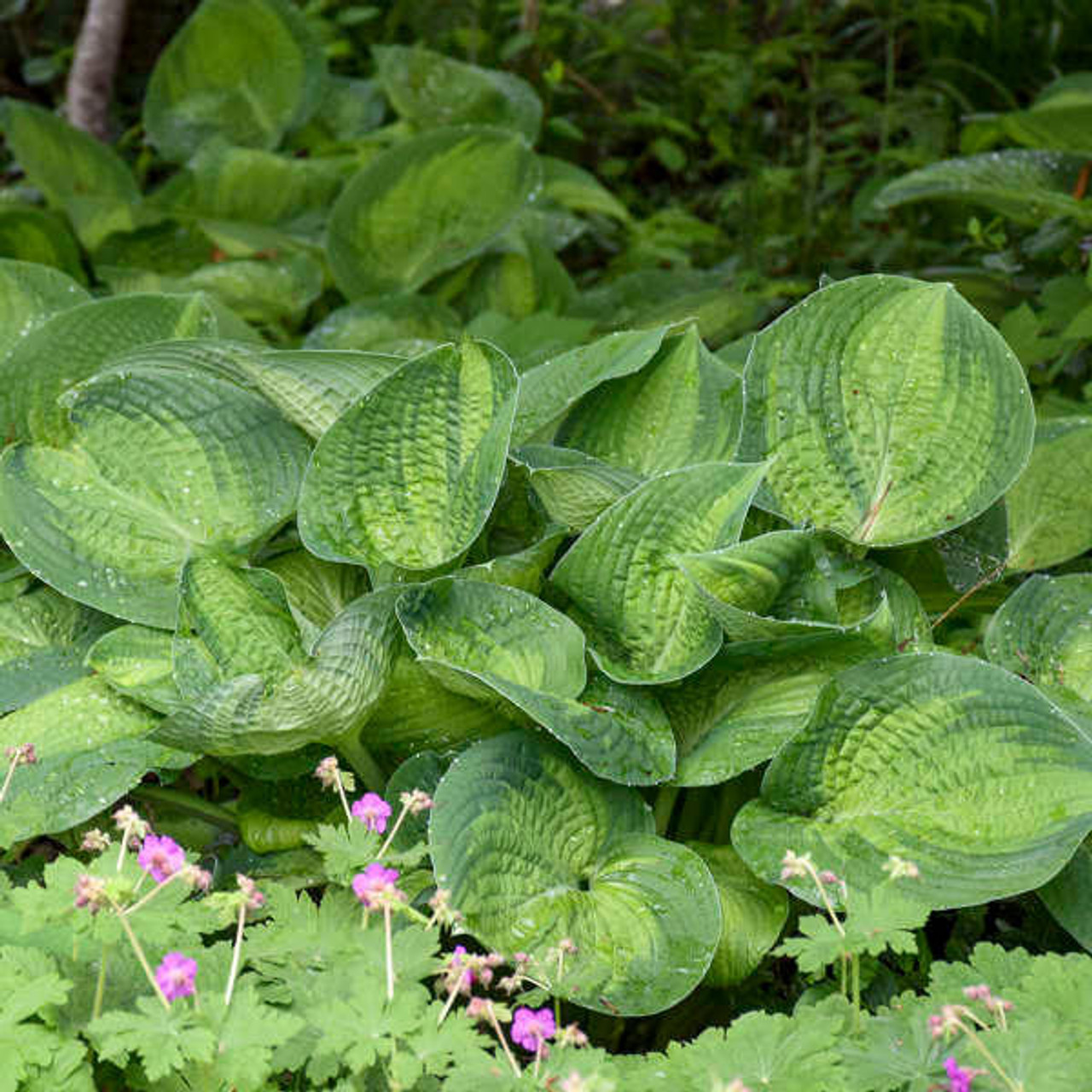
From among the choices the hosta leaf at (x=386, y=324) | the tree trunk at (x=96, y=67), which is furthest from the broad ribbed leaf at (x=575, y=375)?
the tree trunk at (x=96, y=67)

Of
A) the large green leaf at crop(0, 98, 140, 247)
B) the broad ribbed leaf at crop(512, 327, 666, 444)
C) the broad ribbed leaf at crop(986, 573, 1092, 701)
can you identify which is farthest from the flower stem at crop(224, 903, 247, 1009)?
the large green leaf at crop(0, 98, 140, 247)

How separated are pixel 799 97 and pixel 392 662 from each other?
234 cm

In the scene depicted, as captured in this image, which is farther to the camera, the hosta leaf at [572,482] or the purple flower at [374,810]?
the hosta leaf at [572,482]

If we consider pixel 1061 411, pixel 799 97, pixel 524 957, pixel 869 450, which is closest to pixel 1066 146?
pixel 1061 411

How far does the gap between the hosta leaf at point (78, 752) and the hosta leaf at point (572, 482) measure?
457 mm

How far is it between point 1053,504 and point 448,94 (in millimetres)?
1923

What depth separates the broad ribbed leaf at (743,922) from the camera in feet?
4.58

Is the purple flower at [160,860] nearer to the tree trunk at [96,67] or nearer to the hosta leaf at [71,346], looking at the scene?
the hosta leaf at [71,346]

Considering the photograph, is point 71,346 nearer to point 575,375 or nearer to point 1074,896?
point 575,375

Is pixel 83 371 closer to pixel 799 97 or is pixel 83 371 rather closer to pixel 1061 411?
pixel 1061 411

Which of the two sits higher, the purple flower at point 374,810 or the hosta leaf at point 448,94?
the purple flower at point 374,810

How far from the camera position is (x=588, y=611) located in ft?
5.16

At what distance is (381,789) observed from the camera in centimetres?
161

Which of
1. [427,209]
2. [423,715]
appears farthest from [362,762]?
[427,209]
